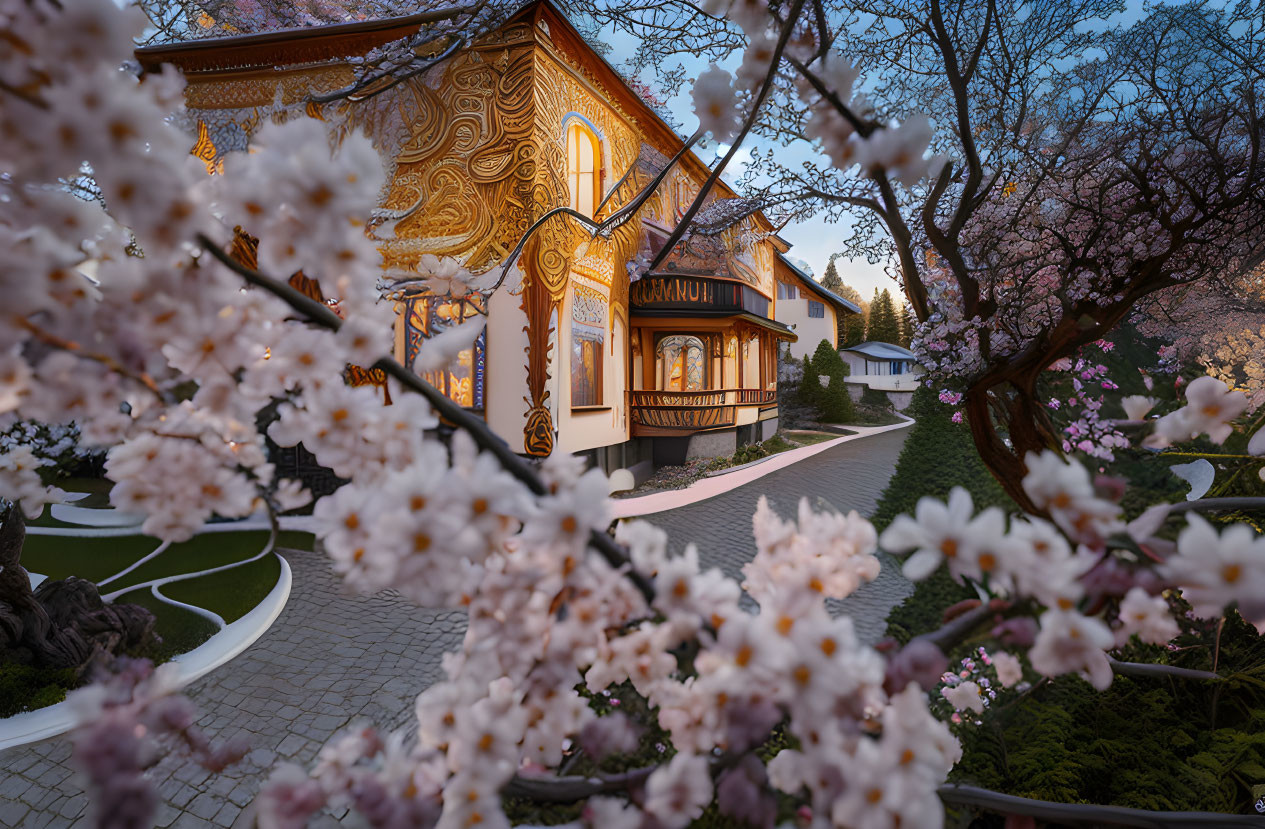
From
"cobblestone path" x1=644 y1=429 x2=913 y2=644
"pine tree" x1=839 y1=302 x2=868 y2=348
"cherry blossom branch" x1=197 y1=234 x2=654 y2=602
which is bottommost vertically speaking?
"cobblestone path" x1=644 y1=429 x2=913 y2=644

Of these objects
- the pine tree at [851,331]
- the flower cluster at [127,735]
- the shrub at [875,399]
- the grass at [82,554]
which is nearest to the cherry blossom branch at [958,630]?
the flower cluster at [127,735]

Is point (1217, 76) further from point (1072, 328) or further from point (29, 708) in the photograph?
point (29, 708)

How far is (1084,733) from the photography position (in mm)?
2404

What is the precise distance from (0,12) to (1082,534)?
1054 millimetres

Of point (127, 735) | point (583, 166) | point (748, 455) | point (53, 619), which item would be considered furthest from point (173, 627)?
point (748, 455)

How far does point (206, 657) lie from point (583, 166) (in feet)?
22.7

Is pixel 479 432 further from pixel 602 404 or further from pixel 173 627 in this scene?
pixel 602 404

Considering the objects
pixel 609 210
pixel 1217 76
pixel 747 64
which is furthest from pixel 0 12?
pixel 609 210

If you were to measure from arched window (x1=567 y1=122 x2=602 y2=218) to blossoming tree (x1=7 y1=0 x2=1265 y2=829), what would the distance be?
6.97 meters

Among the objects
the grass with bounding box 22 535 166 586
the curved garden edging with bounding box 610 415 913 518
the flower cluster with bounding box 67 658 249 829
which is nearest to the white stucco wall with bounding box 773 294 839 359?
the curved garden edging with bounding box 610 415 913 518

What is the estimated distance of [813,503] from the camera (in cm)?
727

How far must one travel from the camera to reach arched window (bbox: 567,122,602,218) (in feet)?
23.3

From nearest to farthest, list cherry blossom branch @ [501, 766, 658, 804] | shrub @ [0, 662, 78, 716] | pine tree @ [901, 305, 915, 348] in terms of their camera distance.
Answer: cherry blossom branch @ [501, 766, 658, 804] < shrub @ [0, 662, 78, 716] < pine tree @ [901, 305, 915, 348]

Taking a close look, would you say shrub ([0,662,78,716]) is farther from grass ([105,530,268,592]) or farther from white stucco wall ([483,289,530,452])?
white stucco wall ([483,289,530,452])
